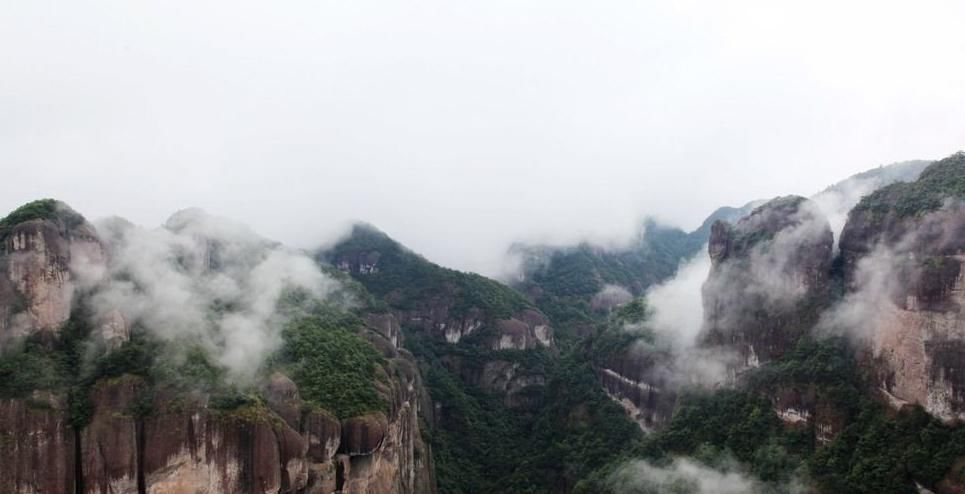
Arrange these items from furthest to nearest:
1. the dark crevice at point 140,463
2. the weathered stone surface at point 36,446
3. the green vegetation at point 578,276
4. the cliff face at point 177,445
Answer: the green vegetation at point 578,276 → the dark crevice at point 140,463 → the cliff face at point 177,445 → the weathered stone surface at point 36,446

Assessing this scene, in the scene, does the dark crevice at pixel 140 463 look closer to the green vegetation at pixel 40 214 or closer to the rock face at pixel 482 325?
the green vegetation at pixel 40 214

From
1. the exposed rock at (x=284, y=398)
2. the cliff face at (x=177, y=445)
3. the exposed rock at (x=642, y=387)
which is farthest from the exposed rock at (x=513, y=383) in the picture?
the exposed rock at (x=284, y=398)

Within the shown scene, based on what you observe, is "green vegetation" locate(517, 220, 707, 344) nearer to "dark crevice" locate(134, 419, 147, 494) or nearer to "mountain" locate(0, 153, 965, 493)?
"mountain" locate(0, 153, 965, 493)

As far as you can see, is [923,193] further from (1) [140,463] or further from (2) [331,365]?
(1) [140,463]

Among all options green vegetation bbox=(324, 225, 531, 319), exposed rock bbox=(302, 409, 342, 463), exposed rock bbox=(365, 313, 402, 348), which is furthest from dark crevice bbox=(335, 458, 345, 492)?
green vegetation bbox=(324, 225, 531, 319)

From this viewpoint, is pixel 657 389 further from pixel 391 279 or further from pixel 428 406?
pixel 391 279

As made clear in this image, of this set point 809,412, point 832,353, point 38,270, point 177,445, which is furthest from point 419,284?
point 832,353

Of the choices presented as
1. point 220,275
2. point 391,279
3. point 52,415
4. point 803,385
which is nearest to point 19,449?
point 52,415
